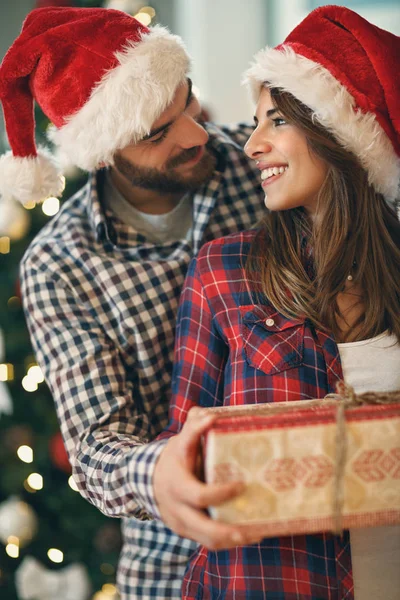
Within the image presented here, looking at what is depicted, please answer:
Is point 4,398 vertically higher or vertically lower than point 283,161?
lower

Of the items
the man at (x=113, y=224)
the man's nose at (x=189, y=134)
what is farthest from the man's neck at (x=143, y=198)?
the man's nose at (x=189, y=134)

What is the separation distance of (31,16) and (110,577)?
4.83 ft

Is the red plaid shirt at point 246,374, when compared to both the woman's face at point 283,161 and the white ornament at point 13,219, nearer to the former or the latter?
the woman's face at point 283,161

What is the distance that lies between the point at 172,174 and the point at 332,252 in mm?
492

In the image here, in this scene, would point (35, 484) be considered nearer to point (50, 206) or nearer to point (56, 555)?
point (56, 555)

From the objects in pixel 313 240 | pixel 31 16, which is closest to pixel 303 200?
pixel 313 240

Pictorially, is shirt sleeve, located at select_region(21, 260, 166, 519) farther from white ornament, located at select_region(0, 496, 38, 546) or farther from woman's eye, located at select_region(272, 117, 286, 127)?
woman's eye, located at select_region(272, 117, 286, 127)

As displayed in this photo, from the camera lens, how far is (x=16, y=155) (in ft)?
4.81

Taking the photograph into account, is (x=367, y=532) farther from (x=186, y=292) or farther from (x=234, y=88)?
(x=234, y=88)

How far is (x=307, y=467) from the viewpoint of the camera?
2.88 feet

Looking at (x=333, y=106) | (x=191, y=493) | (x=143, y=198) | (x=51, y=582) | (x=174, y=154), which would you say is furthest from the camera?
(x=51, y=582)

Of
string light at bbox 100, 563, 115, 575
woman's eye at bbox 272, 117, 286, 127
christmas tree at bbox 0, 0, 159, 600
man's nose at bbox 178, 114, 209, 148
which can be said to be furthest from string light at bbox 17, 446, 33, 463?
woman's eye at bbox 272, 117, 286, 127

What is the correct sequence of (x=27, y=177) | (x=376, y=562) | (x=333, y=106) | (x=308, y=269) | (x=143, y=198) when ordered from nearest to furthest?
(x=376, y=562)
(x=333, y=106)
(x=308, y=269)
(x=27, y=177)
(x=143, y=198)

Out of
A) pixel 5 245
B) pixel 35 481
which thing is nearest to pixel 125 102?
pixel 5 245
